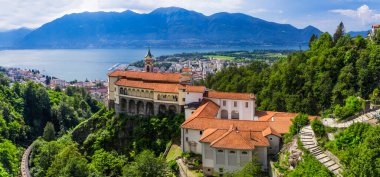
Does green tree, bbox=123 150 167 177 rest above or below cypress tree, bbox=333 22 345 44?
below

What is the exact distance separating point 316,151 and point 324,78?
1850cm

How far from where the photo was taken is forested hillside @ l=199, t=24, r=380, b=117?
33.8 metres

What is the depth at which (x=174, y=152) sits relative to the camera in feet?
108

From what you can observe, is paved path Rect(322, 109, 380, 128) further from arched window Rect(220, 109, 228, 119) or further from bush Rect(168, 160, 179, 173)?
arched window Rect(220, 109, 228, 119)

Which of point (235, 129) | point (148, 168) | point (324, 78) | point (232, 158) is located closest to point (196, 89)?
point (235, 129)

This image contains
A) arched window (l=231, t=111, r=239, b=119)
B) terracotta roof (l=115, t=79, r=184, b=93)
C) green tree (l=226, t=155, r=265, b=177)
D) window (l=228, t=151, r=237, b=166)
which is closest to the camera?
green tree (l=226, t=155, r=265, b=177)

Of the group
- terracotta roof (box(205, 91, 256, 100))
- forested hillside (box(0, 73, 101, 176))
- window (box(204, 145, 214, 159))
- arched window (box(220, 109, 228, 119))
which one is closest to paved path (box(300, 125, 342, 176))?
window (box(204, 145, 214, 159))

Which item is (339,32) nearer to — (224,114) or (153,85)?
(224,114)

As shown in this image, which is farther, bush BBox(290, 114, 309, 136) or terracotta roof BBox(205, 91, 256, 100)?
terracotta roof BBox(205, 91, 256, 100)

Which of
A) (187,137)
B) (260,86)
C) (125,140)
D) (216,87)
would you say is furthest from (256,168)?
(216,87)

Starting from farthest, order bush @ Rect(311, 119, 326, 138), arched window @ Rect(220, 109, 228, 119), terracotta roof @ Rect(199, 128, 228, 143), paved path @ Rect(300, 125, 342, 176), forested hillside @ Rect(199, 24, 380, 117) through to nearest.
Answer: arched window @ Rect(220, 109, 228, 119) < forested hillside @ Rect(199, 24, 380, 117) < terracotta roof @ Rect(199, 128, 228, 143) < bush @ Rect(311, 119, 326, 138) < paved path @ Rect(300, 125, 342, 176)

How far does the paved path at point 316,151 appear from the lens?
19.1 m

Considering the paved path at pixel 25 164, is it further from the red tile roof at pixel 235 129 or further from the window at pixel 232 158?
the window at pixel 232 158

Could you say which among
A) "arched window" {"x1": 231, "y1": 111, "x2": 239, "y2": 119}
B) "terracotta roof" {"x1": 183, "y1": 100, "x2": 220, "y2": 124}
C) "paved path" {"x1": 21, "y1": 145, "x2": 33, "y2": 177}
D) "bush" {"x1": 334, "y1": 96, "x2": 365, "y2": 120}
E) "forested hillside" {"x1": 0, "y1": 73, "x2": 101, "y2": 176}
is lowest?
"paved path" {"x1": 21, "y1": 145, "x2": 33, "y2": 177}
